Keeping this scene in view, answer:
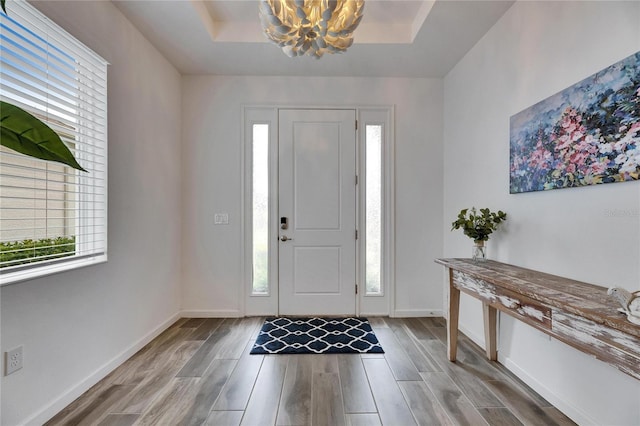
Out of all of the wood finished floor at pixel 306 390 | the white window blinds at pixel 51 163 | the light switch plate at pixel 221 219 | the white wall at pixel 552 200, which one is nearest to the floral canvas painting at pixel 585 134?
the white wall at pixel 552 200

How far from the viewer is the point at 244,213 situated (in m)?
3.33

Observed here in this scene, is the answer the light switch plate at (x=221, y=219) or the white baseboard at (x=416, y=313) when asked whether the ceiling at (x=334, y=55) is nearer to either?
the light switch plate at (x=221, y=219)

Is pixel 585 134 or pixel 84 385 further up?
pixel 585 134

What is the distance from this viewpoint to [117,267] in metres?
2.26

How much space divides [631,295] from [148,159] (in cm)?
309

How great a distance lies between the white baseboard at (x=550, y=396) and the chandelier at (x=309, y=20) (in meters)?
2.39

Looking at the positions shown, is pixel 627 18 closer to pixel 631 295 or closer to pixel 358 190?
pixel 631 295

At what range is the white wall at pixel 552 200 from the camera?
144 cm

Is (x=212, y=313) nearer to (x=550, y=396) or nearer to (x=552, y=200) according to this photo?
(x=550, y=396)

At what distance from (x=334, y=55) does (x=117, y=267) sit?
249cm

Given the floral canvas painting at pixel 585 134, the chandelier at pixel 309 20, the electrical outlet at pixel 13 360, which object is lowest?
the electrical outlet at pixel 13 360

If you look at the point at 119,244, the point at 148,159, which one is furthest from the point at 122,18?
the point at 119,244

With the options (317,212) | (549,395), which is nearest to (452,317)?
(549,395)

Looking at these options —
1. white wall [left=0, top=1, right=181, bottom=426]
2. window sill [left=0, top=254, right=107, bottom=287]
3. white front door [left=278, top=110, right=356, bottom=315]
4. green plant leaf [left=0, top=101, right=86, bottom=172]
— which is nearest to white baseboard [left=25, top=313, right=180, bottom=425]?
white wall [left=0, top=1, right=181, bottom=426]
